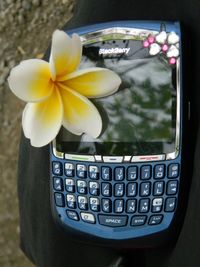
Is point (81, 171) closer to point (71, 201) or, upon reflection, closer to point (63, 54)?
point (71, 201)

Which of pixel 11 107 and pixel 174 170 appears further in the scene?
pixel 11 107

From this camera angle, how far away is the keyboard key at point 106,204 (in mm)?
600

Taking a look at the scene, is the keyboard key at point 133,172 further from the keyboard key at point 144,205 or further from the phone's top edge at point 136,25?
the phone's top edge at point 136,25

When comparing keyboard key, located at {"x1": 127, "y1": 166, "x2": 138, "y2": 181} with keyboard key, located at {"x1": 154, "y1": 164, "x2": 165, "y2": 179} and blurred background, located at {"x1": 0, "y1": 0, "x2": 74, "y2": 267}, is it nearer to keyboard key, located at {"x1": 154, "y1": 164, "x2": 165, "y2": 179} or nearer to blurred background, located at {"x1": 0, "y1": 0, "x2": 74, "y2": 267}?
keyboard key, located at {"x1": 154, "y1": 164, "x2": 165, "y2": 179}

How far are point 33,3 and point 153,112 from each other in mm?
564

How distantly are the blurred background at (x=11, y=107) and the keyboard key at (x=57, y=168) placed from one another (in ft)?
1.60

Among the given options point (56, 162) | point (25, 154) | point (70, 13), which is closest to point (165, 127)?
point (56, 162)

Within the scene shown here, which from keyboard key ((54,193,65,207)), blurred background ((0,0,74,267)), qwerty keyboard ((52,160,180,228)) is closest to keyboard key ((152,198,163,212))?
qwerty keyboard ((52,160,180,228))

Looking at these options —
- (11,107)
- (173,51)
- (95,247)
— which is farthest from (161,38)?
(11,107)

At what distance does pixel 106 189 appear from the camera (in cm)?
60

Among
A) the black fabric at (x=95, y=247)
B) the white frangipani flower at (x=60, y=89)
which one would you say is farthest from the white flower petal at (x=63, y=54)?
the black fabric at (x=95, y=247)

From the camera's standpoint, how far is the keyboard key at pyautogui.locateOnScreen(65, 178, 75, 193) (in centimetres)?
62

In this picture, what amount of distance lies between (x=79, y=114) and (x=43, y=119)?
4 centimetres

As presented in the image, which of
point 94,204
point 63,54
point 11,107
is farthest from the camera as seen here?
point 11,107
